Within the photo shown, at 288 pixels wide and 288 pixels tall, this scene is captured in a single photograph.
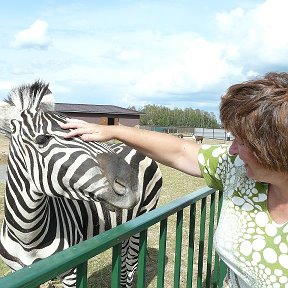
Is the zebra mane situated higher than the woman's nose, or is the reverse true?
the zebra mane

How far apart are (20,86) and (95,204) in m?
1.17

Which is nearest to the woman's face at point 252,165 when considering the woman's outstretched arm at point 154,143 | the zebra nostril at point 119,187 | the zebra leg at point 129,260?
the woman's outstretched arm at point 154,143

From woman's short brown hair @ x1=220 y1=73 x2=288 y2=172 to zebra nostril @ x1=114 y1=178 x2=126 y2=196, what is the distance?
0.93 metres

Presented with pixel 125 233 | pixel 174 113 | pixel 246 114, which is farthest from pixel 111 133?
pixel 174 113

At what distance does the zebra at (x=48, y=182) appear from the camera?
2352mm

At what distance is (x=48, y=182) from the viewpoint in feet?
8.30

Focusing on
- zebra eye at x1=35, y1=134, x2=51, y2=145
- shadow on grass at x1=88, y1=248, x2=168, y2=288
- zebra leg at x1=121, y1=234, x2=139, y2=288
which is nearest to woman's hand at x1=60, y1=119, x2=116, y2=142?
zebra eye at x1=35, y1=134, x2=51, y2=145

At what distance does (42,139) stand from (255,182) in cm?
137

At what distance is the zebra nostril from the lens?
228cm

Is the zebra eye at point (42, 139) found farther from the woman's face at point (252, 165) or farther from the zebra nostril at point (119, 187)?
the woman's face at point (252, 165)

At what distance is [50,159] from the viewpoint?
98.0 inches

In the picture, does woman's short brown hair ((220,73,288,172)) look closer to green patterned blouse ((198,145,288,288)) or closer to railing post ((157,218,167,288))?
green patterned blouse ((198,145,288,288))

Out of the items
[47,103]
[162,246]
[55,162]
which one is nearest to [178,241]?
[162,246]

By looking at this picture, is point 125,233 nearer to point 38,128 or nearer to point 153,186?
point 38,128
